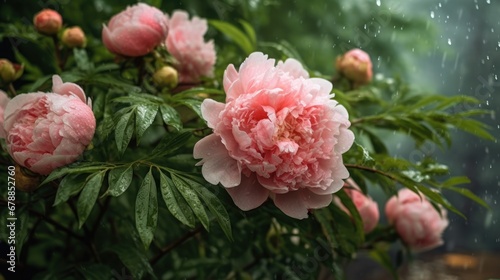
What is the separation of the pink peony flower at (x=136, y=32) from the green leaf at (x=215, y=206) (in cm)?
A: 17

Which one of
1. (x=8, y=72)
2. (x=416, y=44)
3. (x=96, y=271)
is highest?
(x=8, y=72)

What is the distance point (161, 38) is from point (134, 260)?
0.22 metres

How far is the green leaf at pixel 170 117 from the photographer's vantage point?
1.85 ft

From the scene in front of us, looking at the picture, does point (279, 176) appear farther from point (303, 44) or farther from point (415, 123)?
point (303, 44)

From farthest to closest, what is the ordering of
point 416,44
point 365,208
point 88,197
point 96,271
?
point 416,44, point 365,208, point 96,271, point 88,197

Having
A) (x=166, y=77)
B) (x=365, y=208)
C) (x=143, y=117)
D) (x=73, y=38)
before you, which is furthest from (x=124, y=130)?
(x=365, y=208)

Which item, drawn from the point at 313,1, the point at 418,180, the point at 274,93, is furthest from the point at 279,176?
the point at 313,1

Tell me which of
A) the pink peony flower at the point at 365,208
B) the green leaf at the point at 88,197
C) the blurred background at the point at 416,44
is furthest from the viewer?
the blurred background at the point at 416,44

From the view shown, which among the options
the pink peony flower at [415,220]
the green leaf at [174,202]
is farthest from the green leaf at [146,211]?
the pink peony flower at [415,220]

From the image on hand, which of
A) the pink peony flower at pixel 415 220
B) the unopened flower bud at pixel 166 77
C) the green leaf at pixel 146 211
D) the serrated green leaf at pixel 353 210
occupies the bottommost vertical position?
the pink peony flower at pixel 415 220

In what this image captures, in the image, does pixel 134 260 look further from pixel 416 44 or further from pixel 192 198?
pixel 416 44

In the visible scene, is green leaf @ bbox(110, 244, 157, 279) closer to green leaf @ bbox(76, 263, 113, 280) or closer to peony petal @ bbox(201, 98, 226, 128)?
green leaf @ bbox(76, 263, 113, 280)

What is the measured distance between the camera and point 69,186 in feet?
1.72

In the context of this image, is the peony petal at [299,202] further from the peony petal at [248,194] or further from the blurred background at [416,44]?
the blurred background at [416,44]
